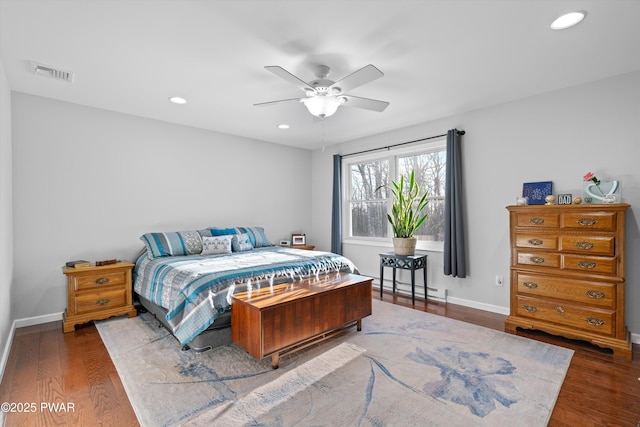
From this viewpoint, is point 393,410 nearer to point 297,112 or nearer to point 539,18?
point 539,18

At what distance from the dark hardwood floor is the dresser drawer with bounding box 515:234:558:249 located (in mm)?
877

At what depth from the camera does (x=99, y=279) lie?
11.2ft

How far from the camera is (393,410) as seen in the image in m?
1.91

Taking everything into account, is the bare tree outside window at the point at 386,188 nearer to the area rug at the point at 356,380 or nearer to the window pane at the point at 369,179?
the window pane at the point at 369,179

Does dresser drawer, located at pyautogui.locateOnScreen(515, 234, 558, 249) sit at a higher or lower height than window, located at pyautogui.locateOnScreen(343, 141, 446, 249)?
lower

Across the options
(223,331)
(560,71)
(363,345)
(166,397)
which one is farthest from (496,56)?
(166,397)

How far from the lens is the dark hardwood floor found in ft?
6.07

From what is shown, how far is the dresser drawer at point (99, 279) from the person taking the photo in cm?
328

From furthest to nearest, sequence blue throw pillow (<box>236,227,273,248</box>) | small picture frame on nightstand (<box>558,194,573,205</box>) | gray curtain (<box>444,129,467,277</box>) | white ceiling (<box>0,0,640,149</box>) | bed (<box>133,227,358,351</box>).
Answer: blue throw pillow (<box>236,227,273,248</box>) → gray curtain (<box>444,129,467,277</box>) → small picture frame on nightstand (<box>558,194,573,205</box>) → bed (<box>133,227,358,351</box>) → white ceiling (<box>0,0,640,149</box>)

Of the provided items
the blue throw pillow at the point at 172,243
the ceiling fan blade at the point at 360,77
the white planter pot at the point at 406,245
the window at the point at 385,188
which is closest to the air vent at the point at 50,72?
the blue throw pillow at the point at 172,243

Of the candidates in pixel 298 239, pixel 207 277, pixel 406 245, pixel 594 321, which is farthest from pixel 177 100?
pixel 594 321

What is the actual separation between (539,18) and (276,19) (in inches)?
68.7

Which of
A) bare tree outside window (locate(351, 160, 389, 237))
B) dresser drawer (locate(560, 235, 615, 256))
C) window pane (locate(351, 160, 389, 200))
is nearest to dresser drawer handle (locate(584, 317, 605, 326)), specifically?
dresser drawer (locate(560, 235, 615, 256))

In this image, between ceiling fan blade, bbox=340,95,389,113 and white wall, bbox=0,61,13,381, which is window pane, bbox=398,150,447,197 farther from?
white wall, bbox=0,61,13,381
